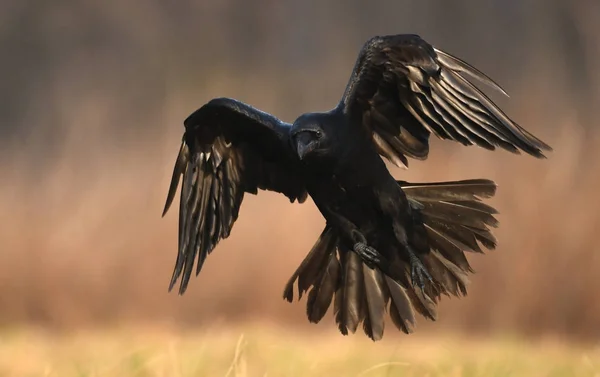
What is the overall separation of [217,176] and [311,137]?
68 centimetres

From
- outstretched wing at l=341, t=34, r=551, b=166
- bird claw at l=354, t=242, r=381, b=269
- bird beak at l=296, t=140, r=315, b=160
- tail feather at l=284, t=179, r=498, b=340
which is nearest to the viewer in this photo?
outstretched wing at l=341, t=34, r=551, b=166

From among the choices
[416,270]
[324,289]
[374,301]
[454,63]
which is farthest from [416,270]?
[454,63]

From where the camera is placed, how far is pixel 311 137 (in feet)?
8.11

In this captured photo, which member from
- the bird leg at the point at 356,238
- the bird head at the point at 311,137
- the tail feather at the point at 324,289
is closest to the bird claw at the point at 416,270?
the bird leg at the point at 356,238

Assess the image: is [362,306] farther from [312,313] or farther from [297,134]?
[297,134]

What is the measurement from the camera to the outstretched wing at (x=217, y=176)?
9.59ft

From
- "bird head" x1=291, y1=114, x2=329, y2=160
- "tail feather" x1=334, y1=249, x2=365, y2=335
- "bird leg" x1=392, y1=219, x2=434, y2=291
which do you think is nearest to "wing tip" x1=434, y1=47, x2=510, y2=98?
"bird head" x1=291, y1=114, x2=329, y2=160

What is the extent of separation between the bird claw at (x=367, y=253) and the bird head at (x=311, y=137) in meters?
0.41

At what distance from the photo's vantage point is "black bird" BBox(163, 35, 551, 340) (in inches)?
93.1

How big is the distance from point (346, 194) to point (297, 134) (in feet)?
0.98

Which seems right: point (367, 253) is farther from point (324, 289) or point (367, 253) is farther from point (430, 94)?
point (430, 94)

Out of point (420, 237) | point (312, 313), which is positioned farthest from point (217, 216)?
point (420, 237)

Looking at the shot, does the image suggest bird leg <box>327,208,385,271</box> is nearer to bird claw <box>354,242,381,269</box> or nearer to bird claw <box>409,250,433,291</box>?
bird claw <box>354,242,381,269</box>

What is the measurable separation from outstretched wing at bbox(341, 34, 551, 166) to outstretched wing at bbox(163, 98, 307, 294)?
1.52ft
